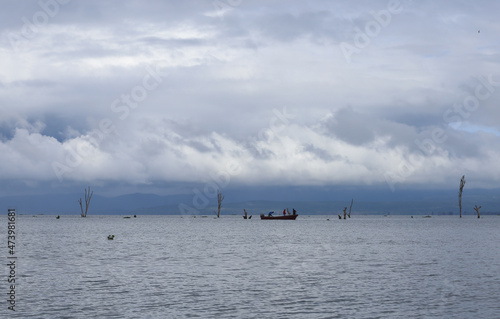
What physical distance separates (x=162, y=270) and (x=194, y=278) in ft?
24.0

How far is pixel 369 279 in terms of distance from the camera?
4759cm

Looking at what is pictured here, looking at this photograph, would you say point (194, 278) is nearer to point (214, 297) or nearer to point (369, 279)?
point (214, 297)

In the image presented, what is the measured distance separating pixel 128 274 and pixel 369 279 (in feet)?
68.8

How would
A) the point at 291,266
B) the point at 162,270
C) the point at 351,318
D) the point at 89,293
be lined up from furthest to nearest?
the point at 291,266
the point at 162,270
the point at 89,293
the point at 351,318

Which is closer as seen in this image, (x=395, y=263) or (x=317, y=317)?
(x=317, y=317)

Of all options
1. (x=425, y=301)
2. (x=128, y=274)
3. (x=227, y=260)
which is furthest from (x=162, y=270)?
(x=425, y=301)

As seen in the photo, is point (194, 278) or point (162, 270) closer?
point (194, 278)

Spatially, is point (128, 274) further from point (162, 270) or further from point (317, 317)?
point (317, 317)

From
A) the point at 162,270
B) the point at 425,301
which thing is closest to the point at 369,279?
the point at 425,301

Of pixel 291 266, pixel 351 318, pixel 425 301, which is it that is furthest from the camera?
pixel 291 266

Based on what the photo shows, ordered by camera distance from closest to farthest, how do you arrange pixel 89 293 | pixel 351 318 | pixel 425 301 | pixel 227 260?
pixel 351 318
pixel 425 301
pixel 89 293
pixel 227 260

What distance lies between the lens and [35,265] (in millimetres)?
58906

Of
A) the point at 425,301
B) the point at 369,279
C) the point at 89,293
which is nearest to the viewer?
the point at 425,301

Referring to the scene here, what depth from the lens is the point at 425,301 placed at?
37000 mm
